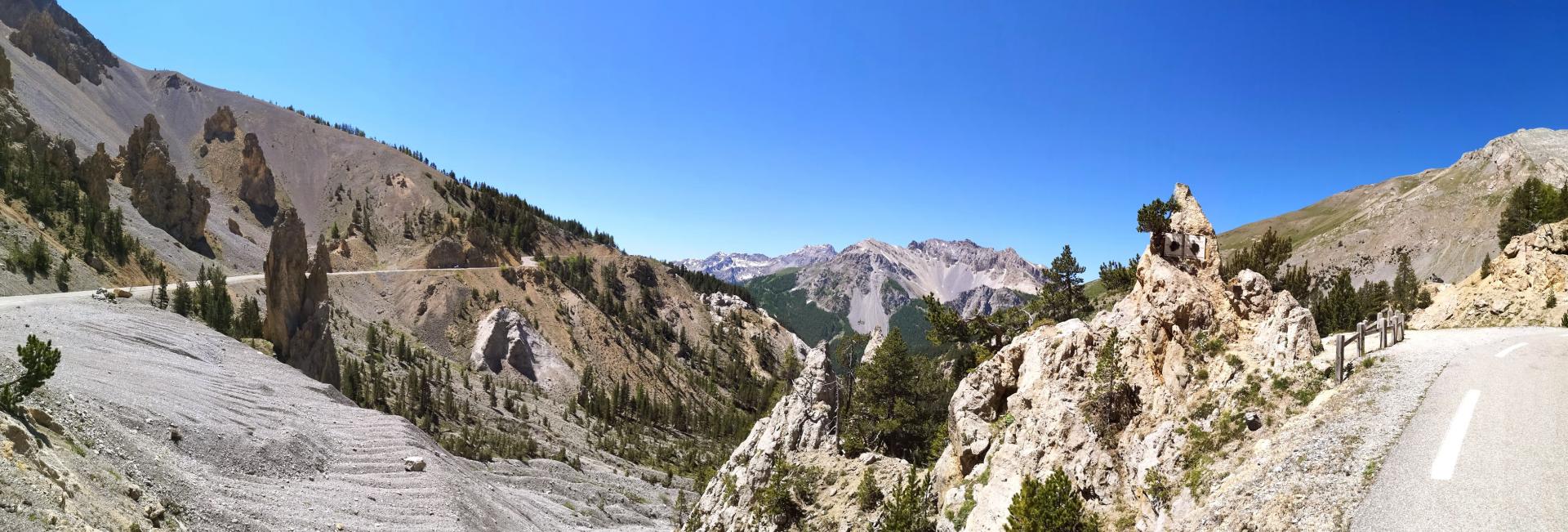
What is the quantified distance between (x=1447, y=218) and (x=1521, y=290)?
174747mm

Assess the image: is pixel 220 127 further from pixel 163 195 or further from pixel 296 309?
pixel 296 309

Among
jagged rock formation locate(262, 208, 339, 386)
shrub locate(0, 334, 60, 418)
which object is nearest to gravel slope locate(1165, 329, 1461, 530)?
shrub locate(0, 334, 60, 418)

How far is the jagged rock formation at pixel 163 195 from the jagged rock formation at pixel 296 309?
187 feet

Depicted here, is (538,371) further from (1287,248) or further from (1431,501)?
(1431,501)

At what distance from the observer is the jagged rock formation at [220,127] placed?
141 metres

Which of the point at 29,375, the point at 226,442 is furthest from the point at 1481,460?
the point at 226,442

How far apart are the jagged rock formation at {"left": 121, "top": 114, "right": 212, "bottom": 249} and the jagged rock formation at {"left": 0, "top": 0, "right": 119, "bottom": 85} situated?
61526mm

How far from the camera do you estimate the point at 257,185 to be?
12975 centimetres

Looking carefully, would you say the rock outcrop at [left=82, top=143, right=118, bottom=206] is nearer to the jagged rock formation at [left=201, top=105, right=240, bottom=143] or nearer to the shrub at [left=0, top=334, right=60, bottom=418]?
the jagged rock formation at [left=201, top=105, right=240, bottom=143]

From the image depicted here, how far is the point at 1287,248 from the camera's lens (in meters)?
36.7

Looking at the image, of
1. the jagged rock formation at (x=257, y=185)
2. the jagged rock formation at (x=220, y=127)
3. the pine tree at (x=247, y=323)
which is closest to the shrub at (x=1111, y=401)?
the pine tree at (x=247, y=323)

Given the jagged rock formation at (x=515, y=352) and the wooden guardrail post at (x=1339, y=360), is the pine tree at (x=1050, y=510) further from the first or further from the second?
the jagged rock formation at (x=515, y=352)

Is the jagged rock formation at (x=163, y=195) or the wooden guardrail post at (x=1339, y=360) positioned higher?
the jagged rock formation at (x=163, y=195)

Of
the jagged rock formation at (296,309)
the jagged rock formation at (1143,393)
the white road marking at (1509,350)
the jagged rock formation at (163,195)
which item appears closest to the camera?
the jagged rock formation at (1143,393)
